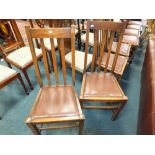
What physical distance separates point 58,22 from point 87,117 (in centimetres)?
136

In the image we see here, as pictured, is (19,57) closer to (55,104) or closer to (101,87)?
(55,104)

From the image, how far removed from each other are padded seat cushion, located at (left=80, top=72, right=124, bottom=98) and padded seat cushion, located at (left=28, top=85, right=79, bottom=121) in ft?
0.52

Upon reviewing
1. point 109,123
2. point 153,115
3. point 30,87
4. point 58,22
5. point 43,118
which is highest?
point 58,22

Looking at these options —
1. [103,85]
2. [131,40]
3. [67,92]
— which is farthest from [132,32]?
[67,92]

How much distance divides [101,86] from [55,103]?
519 millimetres

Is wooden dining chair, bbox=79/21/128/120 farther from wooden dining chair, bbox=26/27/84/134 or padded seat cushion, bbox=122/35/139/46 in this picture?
padded seat cushion, bbox=122/35/139/46

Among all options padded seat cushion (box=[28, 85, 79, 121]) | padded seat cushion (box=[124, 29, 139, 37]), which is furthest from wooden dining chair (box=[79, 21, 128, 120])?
padded seat cushion (box=[124, 29, 139, 37])

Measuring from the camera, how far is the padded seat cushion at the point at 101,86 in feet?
4.19

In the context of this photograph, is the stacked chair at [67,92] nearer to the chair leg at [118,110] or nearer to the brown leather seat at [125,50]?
the chair leg at [118,110]

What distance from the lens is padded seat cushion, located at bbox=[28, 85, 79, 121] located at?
110 centimetres

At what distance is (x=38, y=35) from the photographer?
107 centimetres
